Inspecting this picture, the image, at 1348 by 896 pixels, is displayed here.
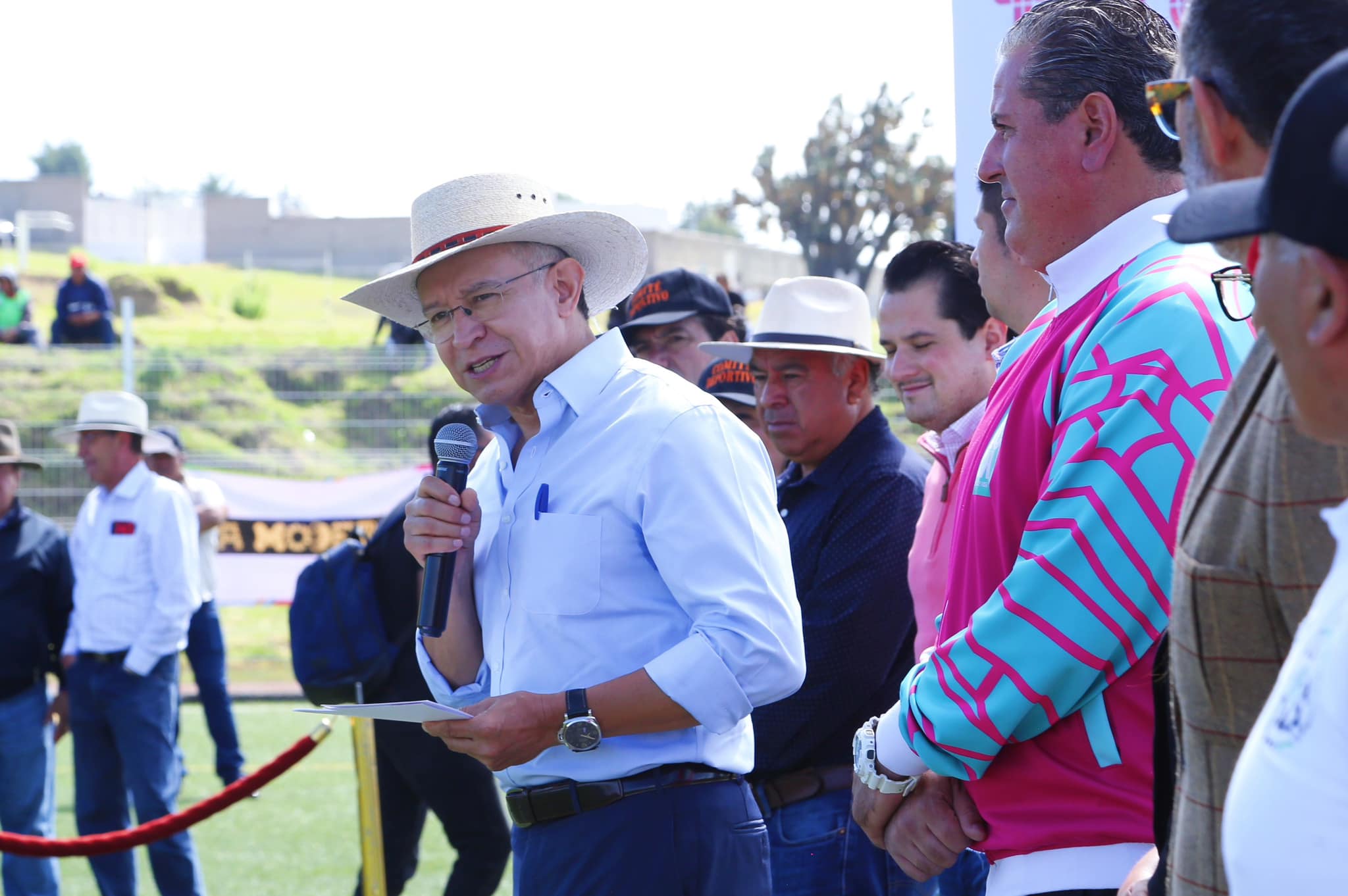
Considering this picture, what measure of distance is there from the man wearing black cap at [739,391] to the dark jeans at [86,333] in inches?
694

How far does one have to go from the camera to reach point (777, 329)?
4.21m

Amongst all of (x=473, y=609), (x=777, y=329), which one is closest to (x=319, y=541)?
(x=777, y=329)

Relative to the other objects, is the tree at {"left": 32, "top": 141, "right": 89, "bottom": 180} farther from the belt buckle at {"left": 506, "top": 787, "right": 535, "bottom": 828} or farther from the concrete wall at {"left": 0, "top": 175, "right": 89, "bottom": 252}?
the belt buckle at {"left": 506, "top": 787, "right": 535, "bottom": 828}

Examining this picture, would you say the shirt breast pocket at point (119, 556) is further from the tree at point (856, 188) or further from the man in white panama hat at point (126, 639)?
the tree at point (856, 188)

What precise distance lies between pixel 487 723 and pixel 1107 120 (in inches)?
59.5

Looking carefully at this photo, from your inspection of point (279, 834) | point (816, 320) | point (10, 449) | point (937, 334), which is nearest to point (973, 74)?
point (937, 334)

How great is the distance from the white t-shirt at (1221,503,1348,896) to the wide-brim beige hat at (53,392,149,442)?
7.67 metres

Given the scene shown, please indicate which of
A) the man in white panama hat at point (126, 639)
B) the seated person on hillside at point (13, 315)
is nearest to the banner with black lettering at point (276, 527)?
the man in white panama hat at point (126, 639)

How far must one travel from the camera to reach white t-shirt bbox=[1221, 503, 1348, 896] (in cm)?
87

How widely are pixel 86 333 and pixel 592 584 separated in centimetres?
1988

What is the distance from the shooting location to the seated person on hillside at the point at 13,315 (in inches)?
839

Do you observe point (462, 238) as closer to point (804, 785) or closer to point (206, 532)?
point (804, 785)

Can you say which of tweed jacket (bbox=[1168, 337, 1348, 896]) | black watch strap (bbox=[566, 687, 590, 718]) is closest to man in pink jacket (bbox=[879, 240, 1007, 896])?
black watch strap (bbox=[566, 687, 590, 718])

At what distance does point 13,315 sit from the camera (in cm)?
2191
